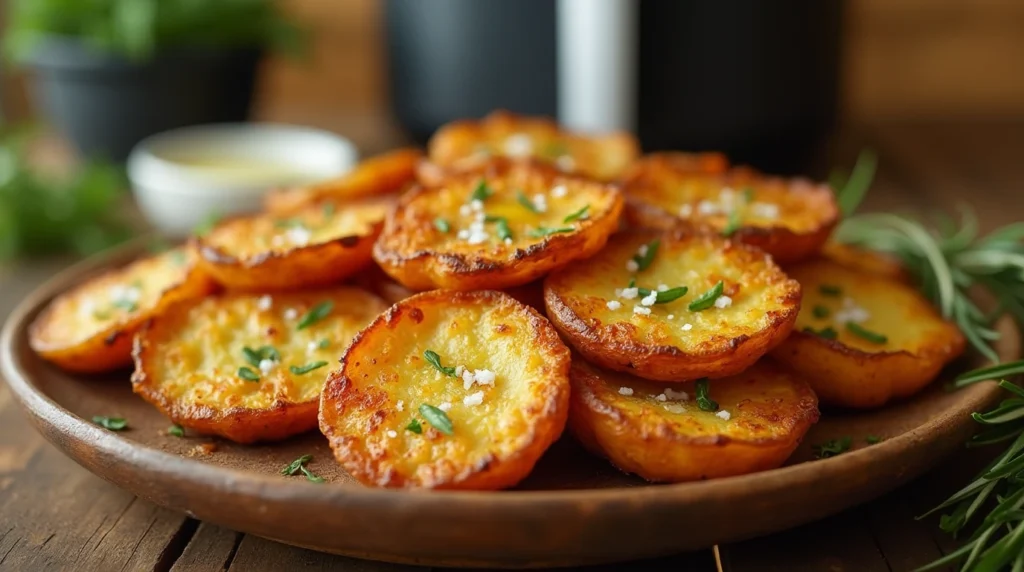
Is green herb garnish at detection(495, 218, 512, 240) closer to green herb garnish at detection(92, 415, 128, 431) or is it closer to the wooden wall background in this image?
green herb garnish at detection(92, 415, 128, 431)

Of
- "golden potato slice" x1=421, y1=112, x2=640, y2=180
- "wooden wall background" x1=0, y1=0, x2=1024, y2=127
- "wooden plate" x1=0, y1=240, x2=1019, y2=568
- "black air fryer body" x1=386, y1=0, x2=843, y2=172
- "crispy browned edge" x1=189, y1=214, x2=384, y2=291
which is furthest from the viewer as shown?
"wooden wall background" x1=0, y1=0, x2=1024, y2=127

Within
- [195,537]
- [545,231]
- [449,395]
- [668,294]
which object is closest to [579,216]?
[545,231]

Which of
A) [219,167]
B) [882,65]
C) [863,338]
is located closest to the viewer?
[863,338]

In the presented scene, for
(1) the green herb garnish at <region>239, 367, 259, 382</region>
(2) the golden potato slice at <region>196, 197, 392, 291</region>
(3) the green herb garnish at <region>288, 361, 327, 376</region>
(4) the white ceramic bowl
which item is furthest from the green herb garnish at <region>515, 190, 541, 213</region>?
(4) the white ceramic bowl

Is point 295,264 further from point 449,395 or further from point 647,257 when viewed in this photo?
point 647,257

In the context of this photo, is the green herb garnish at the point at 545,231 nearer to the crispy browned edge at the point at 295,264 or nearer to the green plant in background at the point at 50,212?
the crispy browned edge at the point at 295,264

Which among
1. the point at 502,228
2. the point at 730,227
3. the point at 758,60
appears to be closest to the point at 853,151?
the point at 758,60
